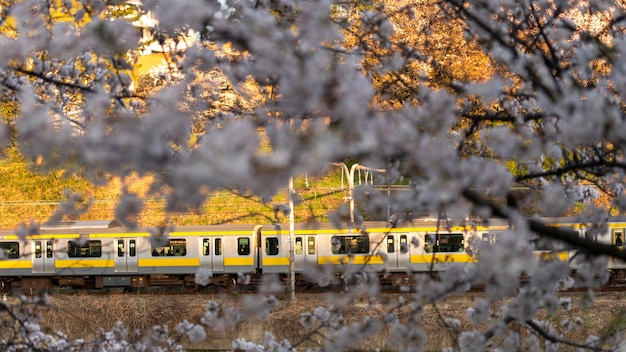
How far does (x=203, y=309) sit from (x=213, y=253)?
1747 mm

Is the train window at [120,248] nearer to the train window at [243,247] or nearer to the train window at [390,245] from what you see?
the train window at [243,247]

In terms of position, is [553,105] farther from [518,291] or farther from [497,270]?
[518,291]

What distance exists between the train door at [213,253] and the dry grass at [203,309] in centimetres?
64

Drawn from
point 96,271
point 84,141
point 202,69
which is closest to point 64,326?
point 96,271

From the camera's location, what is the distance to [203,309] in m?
12.9

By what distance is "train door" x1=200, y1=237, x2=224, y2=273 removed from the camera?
14430mm

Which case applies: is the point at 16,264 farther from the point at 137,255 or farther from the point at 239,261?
the point at 239,261

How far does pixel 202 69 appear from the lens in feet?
10.6

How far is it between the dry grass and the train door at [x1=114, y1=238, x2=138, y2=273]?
681 millimetres

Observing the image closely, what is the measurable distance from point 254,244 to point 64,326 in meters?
4.03

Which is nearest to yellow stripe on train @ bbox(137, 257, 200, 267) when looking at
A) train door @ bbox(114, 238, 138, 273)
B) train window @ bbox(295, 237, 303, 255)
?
train door @ bbox(114, 238, 138, 273)

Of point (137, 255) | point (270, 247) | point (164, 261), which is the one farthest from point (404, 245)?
point (137, 255)

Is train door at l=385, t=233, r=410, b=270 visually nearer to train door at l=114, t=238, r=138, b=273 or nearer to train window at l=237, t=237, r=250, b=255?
train window at l=237, t=237, r=250, b=255

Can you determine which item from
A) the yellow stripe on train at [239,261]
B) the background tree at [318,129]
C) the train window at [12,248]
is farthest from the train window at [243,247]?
the background tree at [318,129]
